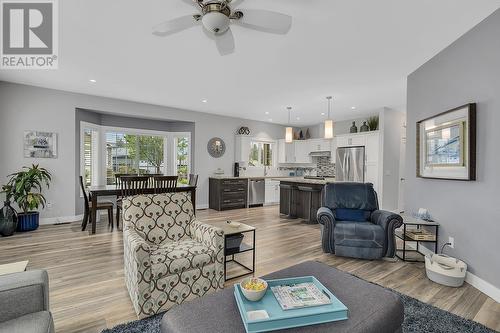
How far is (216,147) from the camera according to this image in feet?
22.5

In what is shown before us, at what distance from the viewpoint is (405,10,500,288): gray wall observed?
228cm

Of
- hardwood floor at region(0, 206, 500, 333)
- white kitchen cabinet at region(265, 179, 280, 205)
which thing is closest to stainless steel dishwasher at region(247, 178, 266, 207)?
white kitchen cabinet at region(265, 179, 280, 205)

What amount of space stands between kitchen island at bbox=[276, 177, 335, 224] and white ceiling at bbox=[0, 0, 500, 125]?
1.85 metres

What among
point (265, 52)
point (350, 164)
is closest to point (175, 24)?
point (265, 52)

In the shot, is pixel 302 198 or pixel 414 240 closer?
pixel 414 240

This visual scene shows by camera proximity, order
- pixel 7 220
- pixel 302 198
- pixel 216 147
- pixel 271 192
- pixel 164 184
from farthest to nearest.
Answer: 1. pixel 271 192
2. pixel 216 147
3. pixel 302 198
4. pixel 164 184
5. pixel 7 220

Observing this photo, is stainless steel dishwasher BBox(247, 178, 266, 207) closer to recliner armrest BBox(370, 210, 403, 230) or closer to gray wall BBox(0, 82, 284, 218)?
gray wall BBox(0, 82, 284, 218)

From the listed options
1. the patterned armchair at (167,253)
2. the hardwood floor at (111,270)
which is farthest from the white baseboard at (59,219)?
the patterned armchair at (167,253)

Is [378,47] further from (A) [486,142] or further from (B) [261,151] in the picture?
(B) [261,151]

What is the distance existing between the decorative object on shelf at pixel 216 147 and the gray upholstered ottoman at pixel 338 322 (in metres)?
5.53

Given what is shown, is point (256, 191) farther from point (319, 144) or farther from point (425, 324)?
point (425, 324)

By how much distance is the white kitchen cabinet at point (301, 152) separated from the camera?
8.02 metres

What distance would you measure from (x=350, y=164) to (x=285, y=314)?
6.01 meters

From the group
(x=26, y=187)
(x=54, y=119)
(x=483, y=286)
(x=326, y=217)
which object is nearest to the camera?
(x=483, y=286)
